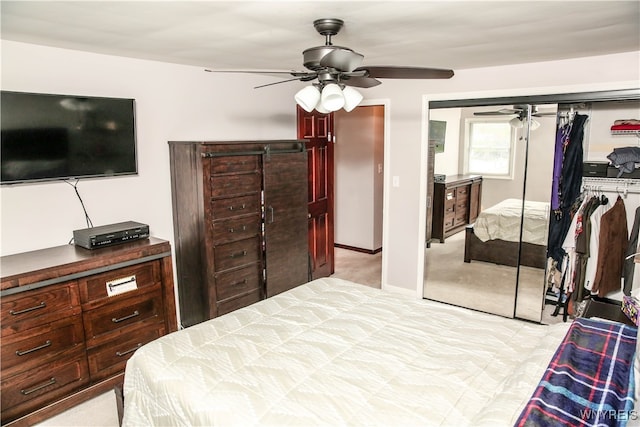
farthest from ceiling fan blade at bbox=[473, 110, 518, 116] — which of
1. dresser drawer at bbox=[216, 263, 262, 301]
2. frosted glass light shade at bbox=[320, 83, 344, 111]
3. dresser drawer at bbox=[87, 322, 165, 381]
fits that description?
dresser drawer at bbox=[87, 322, 165, 381]

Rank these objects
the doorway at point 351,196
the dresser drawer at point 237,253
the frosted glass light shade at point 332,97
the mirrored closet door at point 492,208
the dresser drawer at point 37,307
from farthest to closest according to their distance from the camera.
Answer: the doorway at point 351,196 < the mirrored closet door at point 492,208 < the dresser drawer at point 237,253 < the dresser drawer at point 37,307 < the frosted glass light shade at point 332,97

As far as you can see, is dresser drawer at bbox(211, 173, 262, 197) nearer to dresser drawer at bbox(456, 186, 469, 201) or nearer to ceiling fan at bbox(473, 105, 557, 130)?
dresser drawer at bbox(456, 186, 469, 201)

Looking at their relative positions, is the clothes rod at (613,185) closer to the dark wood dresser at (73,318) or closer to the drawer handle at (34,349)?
the dark wood dresser at (73,318)

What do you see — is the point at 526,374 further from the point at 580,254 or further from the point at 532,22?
the point at 580,254

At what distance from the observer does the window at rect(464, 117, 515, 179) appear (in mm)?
3725

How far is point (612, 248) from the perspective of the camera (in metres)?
3.51

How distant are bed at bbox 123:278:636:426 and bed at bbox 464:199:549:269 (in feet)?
5.74

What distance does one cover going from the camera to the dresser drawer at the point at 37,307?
88.8 inches

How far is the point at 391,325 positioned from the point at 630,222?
2.83 m

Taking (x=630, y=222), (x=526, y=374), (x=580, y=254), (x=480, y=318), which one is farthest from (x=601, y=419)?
(x=630, y=222)

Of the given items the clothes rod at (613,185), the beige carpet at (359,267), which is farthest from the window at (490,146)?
the beige carpet at (359,267)

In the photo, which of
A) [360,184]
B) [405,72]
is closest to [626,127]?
[405,72]

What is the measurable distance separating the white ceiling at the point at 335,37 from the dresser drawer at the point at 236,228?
1.26 m

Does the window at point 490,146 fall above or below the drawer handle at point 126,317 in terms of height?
above
